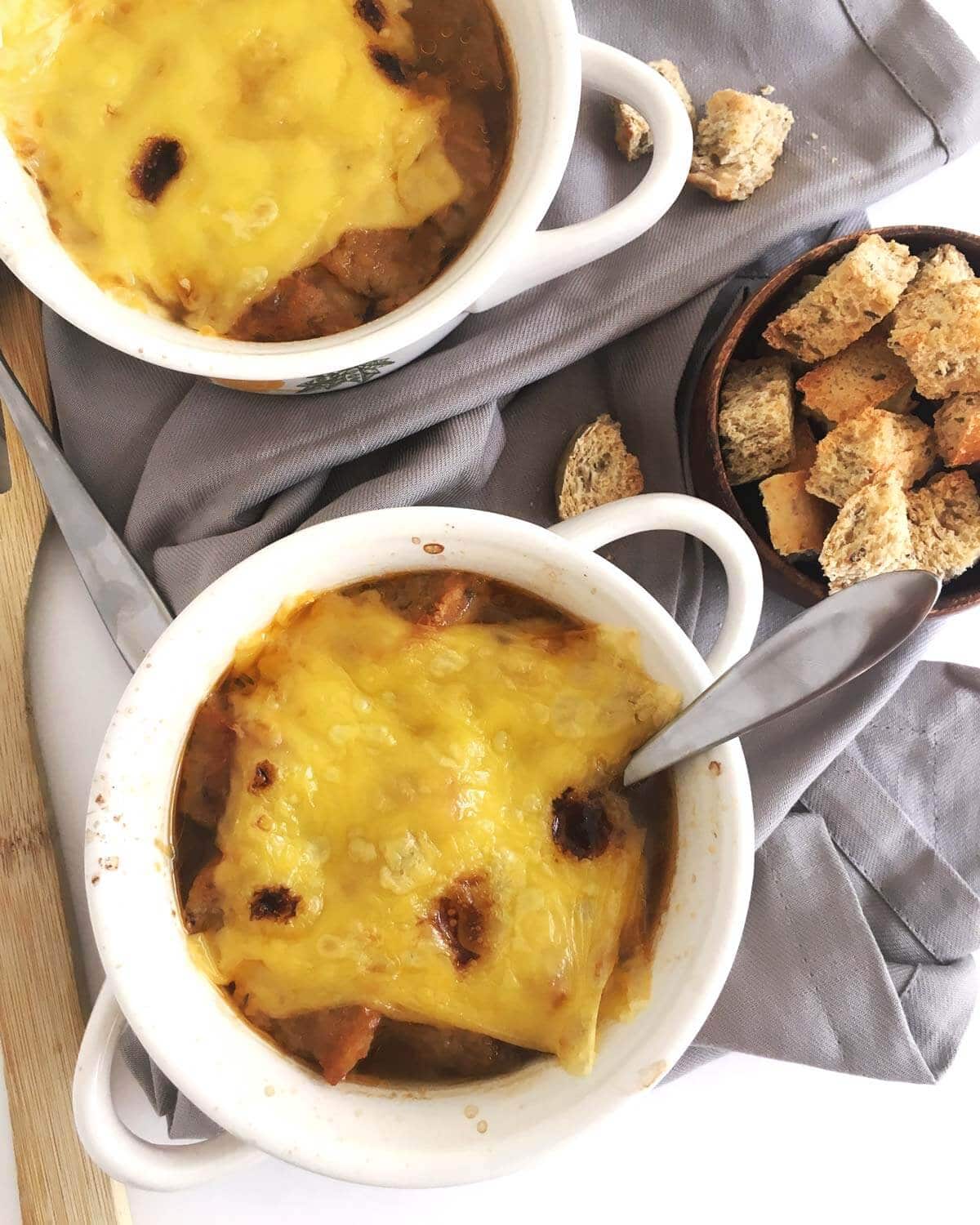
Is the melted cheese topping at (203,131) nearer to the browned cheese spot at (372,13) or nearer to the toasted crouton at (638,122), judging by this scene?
the browned cheese spot at (372,13)

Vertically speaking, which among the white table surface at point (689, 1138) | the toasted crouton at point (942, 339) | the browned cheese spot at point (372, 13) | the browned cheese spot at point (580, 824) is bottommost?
the white table surface at point (689, 1138)

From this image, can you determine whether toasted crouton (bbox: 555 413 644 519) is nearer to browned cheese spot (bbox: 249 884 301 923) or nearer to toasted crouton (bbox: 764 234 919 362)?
toasted crouton (bbox: 764 234 919 362)

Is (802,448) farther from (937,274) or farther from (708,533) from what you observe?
(708,533)

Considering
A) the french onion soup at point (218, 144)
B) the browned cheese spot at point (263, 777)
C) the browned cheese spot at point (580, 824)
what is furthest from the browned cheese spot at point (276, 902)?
the french onion soup at point (218, 144)

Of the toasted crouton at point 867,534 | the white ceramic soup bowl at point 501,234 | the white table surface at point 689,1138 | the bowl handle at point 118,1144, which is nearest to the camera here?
the bowl handle at point 118,1144

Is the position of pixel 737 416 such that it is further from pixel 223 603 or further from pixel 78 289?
pixel 78 289

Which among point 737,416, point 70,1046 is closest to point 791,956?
point 737,416

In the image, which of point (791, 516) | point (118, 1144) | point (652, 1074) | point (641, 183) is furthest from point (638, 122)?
point (118, 1144)
